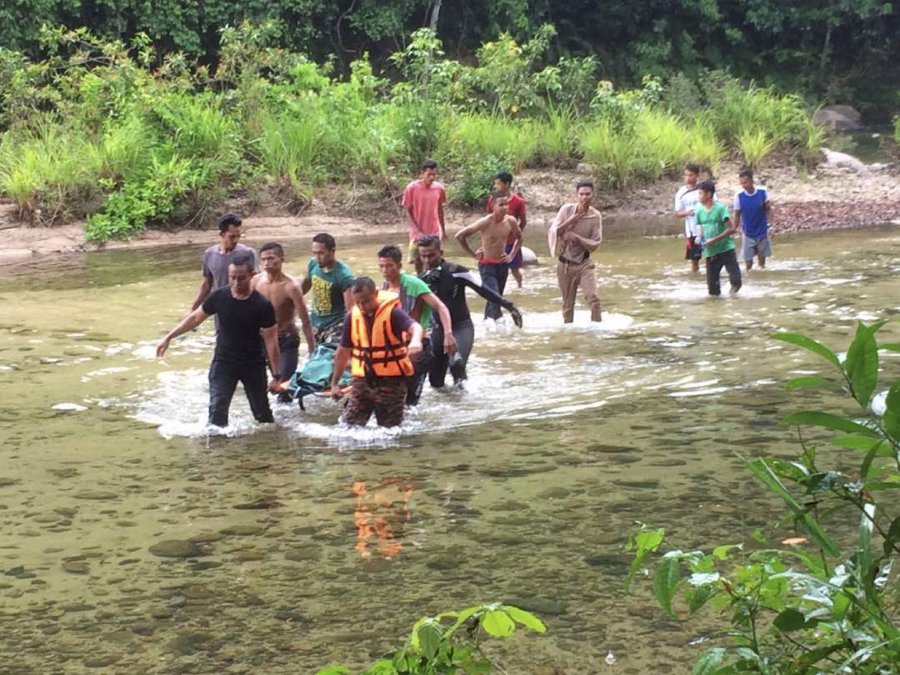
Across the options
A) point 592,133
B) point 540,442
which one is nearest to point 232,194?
point 592,133

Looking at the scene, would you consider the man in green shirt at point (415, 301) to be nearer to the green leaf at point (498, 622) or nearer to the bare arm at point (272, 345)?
the bare arm at point (272, 345)

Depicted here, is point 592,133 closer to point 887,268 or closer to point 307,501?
point 887,268

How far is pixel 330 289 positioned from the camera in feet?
30.7

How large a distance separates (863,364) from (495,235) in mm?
9774

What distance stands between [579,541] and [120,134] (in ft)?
52.6

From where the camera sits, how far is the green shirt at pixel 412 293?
350 inches

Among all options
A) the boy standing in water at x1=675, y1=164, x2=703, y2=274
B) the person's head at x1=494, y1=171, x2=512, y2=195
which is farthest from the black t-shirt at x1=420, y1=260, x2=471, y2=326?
the boy standing in water at x1=675, y1=164, x2=703, y2=274

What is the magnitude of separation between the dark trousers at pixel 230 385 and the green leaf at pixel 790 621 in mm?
6248

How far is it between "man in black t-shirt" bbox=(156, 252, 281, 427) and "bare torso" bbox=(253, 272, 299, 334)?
0.47 metres

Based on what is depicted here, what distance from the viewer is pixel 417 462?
7773 mm

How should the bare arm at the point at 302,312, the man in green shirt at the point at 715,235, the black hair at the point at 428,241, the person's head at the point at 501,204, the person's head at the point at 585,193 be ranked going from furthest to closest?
the man in green shirt at the point at 715,235 → the person's head at the point at 501,204 → the person's head at the point at 585,193 → the black hair at the point at 428,241 → the bare arm at the point at 302,312

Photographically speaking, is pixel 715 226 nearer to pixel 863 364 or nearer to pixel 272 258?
pixel 272 258

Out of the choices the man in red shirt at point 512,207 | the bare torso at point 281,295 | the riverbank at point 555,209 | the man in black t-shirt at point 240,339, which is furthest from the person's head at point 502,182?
the riverbank at point 555,209

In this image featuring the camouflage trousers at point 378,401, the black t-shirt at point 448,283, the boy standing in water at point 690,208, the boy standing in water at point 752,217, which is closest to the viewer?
the camouflage trousers at point 378,401
